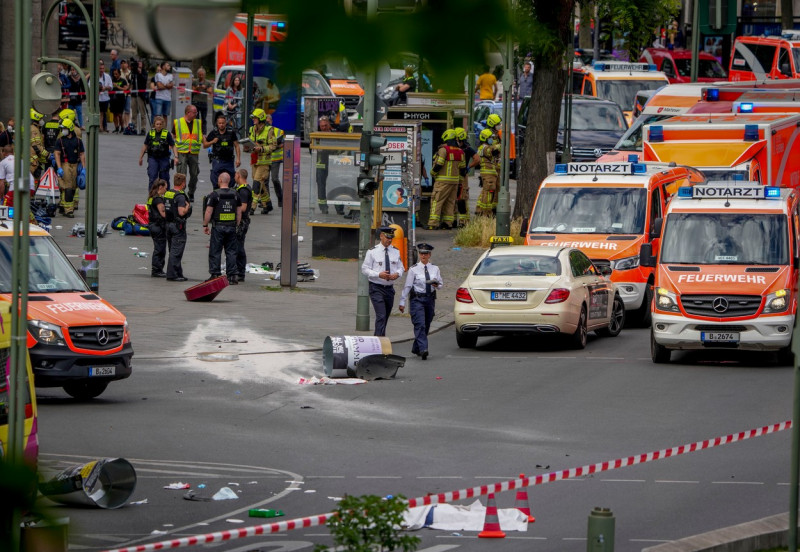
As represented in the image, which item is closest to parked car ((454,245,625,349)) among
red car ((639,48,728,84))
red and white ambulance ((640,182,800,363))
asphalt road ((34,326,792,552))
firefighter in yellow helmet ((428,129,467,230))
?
asphalt road ((34,326,792,552))

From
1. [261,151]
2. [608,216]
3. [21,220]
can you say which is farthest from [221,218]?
[21,220]

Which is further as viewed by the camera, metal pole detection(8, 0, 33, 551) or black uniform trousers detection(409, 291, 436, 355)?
black uniform trousers detection(409, 291, 436, 355)

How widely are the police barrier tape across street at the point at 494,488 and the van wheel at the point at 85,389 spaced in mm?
6292

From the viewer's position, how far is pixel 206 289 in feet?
78.9

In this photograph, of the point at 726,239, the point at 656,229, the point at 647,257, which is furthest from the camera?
the point at 656,229

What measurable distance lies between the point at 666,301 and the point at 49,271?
805 centimetres

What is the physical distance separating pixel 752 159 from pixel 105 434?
616 inches

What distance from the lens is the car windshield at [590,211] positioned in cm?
2398

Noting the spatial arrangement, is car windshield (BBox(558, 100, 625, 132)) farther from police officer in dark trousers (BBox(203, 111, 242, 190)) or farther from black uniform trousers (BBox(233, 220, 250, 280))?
black uniform trousers (BBox(233, 220, 250, 280))

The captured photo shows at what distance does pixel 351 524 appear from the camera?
7.03m

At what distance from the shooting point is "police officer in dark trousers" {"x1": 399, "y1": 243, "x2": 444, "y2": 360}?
798 inches

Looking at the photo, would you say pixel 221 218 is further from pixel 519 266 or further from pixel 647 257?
pixel 647 257

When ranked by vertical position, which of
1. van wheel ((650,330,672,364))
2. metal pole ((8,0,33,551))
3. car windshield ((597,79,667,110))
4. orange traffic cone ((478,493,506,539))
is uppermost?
car windshield ((597,79,667,110))

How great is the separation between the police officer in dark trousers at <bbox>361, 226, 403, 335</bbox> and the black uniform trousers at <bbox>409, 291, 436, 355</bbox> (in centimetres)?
62
